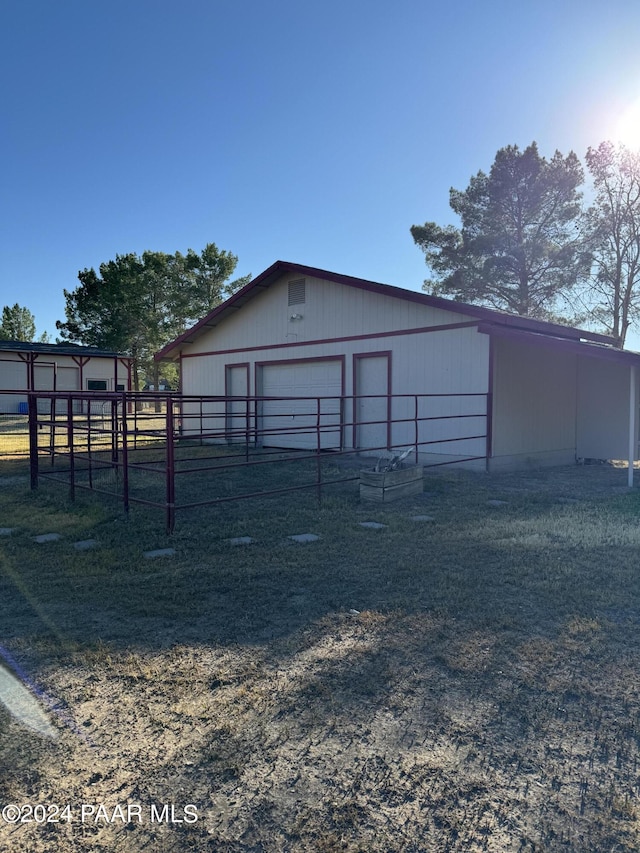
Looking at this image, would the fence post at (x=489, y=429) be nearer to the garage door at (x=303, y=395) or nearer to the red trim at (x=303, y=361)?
the garage door at (x=303, y=395)

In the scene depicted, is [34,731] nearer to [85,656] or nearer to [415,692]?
[85,656]

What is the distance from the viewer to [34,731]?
7.70 ft

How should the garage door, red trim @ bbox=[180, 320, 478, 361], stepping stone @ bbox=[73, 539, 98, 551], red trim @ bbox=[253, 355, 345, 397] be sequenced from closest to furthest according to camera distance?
stepping stone @ bbox=[73, 539, 98, 551] → red trim @ bbox=[180, 320, 478, 361] → red trim @ bbox=[253, 355, 345, 397] → the garage door

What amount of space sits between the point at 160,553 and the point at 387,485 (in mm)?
3301

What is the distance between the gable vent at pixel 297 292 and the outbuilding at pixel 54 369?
591 inches

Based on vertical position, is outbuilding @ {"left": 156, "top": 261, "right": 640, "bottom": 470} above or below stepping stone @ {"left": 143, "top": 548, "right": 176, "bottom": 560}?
above

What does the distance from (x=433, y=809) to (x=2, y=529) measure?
543 cm

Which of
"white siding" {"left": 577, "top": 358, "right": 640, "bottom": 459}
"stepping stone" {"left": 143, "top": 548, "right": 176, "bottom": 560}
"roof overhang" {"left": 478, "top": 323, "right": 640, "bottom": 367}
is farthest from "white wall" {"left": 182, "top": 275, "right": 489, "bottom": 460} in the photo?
"stepping stone" {"left": 143, "top": 548, "right": 176, "bottom": 560}

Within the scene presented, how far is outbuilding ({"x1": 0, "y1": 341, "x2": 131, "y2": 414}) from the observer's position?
27250 millimetres

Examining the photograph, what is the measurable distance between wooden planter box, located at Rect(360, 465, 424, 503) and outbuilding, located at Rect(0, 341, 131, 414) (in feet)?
69.9

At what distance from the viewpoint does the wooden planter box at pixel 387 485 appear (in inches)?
286

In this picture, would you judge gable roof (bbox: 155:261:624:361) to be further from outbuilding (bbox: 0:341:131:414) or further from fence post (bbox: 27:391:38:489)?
outbuilding (bbox: 0:341:131:414)

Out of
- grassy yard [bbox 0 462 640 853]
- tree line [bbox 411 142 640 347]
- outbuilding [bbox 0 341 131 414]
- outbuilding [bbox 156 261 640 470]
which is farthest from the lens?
outbuilding [bbox 0 341 131 414]

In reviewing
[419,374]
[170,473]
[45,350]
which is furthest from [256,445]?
[45,350]
